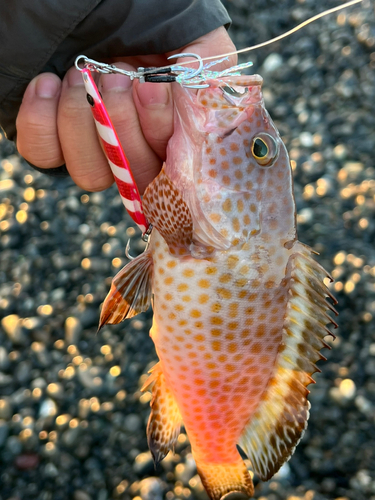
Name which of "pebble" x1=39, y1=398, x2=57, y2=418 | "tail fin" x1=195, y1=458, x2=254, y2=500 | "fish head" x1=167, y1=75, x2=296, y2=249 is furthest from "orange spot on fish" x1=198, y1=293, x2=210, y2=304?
"pebble" x1=39, y1=398, x2=57, y2=418

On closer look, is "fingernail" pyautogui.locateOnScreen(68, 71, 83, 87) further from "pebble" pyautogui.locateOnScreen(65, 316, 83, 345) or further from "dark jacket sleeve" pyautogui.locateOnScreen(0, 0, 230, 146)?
"pebble" pyautogui.locateOnScreen(65, 316, 83, 345)

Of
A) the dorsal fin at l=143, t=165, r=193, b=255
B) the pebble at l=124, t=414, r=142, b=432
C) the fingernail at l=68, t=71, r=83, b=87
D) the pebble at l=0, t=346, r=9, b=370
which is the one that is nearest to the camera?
the dorsal fin at l=143, t=165, r=193, b=255

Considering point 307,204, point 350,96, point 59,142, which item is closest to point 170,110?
point 59,142

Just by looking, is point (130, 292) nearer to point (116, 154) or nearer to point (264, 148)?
point (116, 154)

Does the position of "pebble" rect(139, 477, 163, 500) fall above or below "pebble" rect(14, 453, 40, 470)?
below

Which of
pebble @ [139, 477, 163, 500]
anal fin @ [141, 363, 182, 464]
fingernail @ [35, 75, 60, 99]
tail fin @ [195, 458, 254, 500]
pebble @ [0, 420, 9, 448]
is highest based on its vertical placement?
fingernail @ [35, 75, 60, 99]

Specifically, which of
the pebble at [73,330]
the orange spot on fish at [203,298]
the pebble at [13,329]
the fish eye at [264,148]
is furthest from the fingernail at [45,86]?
the pebble at [13,329]

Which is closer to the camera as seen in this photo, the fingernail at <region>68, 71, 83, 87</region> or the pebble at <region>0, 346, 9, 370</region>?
the fingernail at <region>68, 71, 83, 87</region>
